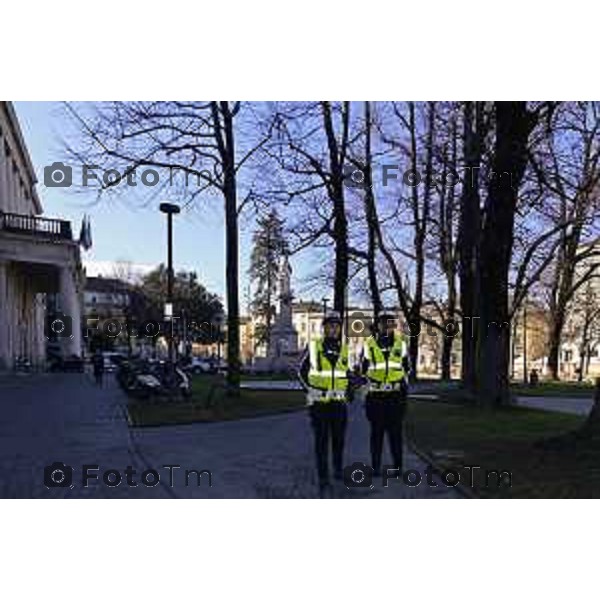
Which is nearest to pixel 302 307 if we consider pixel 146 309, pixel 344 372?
pixel 344 372

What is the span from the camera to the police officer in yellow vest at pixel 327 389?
14.2 feet

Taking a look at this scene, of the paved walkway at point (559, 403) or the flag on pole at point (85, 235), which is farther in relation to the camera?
the paved walkway at point (559, 403)

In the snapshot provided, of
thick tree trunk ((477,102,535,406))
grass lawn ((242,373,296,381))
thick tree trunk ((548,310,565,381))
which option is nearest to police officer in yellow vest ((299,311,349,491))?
grass lawn ((242,373,296,381))

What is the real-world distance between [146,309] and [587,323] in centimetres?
516

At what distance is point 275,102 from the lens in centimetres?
436

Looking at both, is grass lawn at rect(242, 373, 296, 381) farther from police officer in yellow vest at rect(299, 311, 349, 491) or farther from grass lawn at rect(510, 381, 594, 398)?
grass lawn at rect(510, 381, 594, 398)

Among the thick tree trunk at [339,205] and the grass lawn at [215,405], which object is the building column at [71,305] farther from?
the thick tree trunk at [339,205]

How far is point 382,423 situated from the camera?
450 centimetres

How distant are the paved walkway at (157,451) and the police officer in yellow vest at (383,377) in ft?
0.25

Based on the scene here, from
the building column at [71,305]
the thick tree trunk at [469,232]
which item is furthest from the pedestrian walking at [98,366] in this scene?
the thick tree trunk at [469,232]

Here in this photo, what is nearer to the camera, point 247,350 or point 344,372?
point 344,372

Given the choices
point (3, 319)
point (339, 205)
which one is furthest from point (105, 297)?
point (339, 205)

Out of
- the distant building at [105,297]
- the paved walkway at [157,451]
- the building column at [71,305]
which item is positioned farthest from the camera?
the building column at [71,305]
